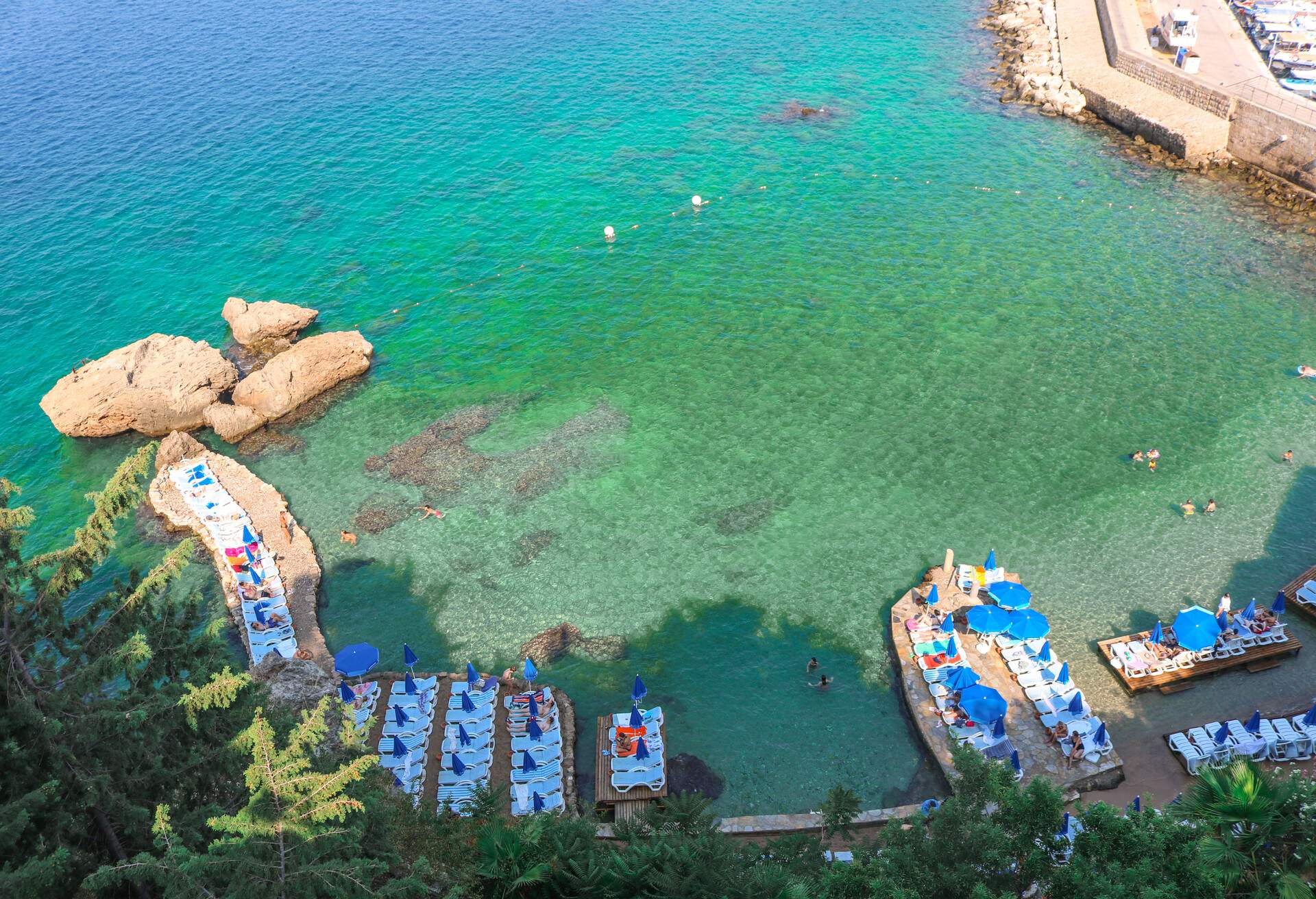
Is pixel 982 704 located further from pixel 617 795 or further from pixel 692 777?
pixel 617 795

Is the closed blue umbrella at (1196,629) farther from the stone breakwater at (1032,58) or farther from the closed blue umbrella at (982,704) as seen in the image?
the stone breakwater at (1032,58)

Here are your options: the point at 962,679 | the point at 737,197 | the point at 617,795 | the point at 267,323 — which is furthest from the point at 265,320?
A: the point at 962,679

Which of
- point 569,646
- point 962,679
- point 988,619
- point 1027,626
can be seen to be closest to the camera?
point 962,679

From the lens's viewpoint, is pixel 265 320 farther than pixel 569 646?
Yes

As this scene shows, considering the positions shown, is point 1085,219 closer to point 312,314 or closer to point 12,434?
point 312,314

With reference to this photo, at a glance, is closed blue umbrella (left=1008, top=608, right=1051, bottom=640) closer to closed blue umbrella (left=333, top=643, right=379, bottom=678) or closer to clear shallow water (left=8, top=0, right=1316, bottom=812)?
clear shallow water (left=8, top=0, right=1316, bottom=812)

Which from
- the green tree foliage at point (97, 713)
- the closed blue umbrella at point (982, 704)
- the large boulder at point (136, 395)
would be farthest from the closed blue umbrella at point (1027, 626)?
the large boulder at point (136, 395)
